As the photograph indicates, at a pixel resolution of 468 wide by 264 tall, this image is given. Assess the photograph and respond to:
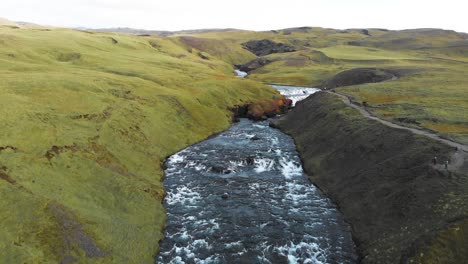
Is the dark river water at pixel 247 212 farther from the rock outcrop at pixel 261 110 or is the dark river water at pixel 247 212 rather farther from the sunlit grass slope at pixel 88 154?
the rock outcrop at pixel 261 110

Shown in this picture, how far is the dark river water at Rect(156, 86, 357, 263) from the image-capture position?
3744 centimetres

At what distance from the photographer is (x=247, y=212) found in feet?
150

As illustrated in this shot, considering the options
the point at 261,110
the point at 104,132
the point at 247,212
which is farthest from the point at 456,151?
the point at 261,110

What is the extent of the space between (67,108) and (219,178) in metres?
27.6

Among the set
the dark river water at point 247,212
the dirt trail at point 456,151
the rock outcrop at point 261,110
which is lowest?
the dark river water at point 247,212

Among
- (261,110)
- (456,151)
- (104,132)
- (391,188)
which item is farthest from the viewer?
(261,110)

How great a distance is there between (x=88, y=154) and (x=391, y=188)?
3873 centimetres

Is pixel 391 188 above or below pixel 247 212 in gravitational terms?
above

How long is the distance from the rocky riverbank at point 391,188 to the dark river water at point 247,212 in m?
2.37

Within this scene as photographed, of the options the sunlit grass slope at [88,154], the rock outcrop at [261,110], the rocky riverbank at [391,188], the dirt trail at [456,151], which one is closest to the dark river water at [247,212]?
the rocky riverbank at [391,188]

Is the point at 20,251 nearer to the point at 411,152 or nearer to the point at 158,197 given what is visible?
the point at 158,197

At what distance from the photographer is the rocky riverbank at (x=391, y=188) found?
3344 cm

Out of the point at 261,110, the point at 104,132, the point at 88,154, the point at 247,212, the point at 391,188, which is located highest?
the point at 104,132

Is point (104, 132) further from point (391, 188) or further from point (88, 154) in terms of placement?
point (391, 188)
